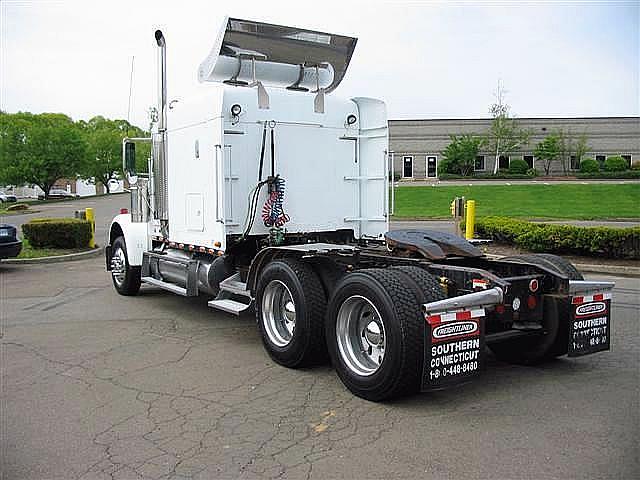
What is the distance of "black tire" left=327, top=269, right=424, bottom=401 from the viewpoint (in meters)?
5.16

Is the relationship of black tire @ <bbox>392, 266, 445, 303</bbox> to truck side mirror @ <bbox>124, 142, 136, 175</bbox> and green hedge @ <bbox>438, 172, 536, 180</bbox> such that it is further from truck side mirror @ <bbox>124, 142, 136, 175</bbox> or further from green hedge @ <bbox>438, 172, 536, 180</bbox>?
green hedge @ <bbox>438, 172, 536, 180</bbox>

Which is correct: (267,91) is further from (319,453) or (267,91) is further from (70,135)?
(70,135)

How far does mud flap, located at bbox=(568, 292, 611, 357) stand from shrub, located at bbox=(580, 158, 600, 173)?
2336 inches

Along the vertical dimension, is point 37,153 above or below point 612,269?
above

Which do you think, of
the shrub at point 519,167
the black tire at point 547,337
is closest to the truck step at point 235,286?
the black tire at point 547,337

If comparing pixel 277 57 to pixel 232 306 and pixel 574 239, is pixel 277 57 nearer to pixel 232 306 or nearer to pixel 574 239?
pixel 232 306

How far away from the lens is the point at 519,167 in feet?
209

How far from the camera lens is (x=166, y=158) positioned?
953 centimetres

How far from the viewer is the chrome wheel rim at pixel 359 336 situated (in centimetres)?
567

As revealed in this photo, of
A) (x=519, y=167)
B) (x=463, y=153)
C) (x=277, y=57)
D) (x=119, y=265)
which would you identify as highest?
(x=463, y=153)

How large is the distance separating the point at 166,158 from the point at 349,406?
5354 millimetres

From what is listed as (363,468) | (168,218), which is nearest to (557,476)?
(363,468)

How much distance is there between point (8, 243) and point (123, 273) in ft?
15.0

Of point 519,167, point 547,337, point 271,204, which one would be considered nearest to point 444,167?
point 519,167
